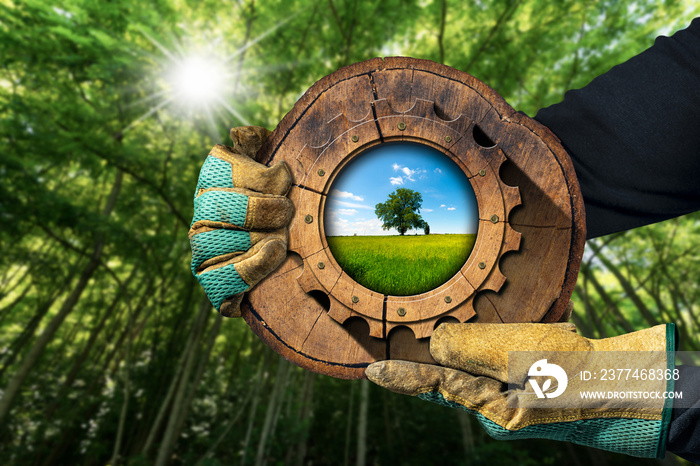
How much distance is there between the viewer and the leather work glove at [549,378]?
108 cm

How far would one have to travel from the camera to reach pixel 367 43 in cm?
575

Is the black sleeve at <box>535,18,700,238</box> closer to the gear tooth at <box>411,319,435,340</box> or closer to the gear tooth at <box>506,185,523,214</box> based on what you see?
the gear tooth at <box>506,185,523,214</box>

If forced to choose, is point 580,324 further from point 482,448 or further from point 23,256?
point 23,256

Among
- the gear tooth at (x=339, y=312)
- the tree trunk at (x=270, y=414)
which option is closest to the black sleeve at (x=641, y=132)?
the gear tooth at (x=339, y=312)

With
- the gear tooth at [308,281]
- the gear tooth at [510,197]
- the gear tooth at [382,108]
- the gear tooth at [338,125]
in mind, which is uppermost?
the gear tooth at [382,108]

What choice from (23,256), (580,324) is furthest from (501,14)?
(23,256)

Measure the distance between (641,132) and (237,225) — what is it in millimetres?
1509

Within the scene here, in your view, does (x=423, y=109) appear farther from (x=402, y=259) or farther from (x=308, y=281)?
(x=308, y=281)

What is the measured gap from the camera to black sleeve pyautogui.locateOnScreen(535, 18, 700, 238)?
1.32 metres

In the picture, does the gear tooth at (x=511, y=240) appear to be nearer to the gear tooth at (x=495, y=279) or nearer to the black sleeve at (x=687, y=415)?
the gear tooth at (x=495, y=279)

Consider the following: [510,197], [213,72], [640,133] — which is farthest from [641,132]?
[213,72]

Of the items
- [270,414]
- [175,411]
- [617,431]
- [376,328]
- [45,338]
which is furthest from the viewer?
[270,414]

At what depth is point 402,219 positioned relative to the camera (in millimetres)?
1232

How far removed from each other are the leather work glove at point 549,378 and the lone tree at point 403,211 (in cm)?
35
